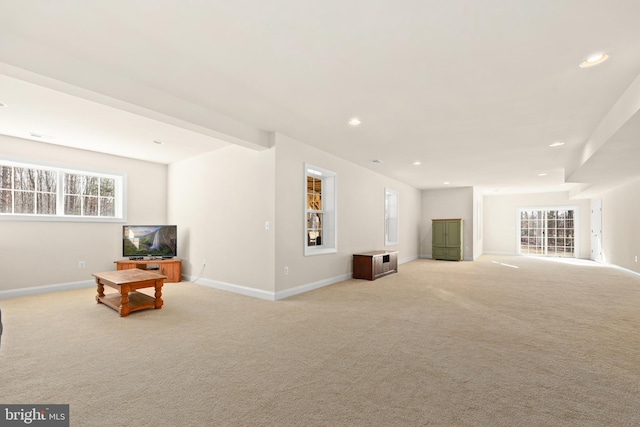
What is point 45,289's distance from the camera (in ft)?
16.6

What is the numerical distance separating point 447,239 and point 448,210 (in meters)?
1.13

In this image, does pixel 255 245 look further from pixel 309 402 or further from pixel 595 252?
pixel 595 252

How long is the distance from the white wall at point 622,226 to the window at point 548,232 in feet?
6.08

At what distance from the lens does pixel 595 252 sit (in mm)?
10047

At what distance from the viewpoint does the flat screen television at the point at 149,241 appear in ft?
19.4

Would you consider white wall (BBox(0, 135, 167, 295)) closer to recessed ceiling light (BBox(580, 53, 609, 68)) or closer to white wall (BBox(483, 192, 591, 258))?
recessed ceiling light (BBox(580, 53, 609, 68))

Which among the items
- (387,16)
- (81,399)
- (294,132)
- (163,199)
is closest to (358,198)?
(294,132)

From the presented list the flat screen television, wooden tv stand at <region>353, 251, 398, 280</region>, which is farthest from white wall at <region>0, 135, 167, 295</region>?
wooden tv stand at <region>353, 251, 398, 280</region>

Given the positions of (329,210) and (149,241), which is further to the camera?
(149,241)

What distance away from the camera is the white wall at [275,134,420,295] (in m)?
4.73

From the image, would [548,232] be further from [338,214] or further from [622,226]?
[338,214]

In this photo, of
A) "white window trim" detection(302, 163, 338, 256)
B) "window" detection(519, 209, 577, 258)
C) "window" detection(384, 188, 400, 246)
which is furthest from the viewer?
"window" detection(519, 209, 577, 258)

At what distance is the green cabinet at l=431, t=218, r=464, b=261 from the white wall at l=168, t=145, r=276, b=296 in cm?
727

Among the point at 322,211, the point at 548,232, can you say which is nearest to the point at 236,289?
the point at 322,211
